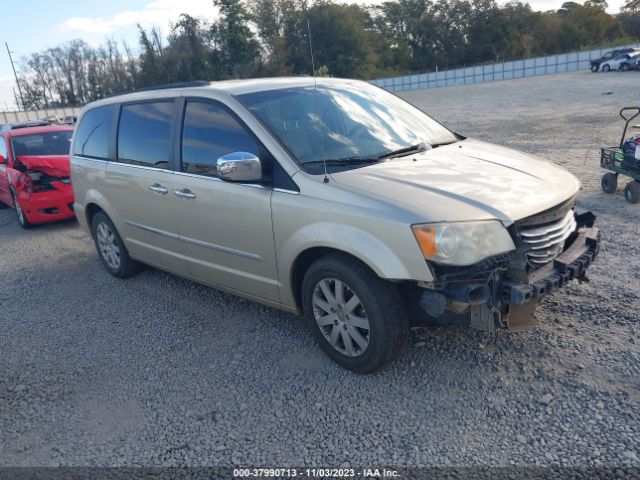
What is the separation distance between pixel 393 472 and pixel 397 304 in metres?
0.96

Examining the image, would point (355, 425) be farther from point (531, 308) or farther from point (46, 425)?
point (46, 425)

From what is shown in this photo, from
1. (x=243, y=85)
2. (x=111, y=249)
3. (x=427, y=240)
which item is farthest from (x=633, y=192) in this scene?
(x=111, y=249)

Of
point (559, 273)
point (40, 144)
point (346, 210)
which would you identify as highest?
point (40, 144)

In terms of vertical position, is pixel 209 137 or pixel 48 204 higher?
pixel 209 137

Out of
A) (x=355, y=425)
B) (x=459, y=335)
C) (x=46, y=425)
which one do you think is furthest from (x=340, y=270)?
(x=46, y=425)

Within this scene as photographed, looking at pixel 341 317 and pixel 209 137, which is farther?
pixel 209 137

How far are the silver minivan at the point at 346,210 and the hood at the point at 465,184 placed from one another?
1 cm

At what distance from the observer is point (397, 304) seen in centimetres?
330

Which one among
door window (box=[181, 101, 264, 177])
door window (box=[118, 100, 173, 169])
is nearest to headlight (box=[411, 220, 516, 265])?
door window (box=[181, 101, 264, 177])

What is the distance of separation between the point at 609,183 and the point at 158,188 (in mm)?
6040

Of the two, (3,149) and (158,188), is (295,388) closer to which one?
(158,188)

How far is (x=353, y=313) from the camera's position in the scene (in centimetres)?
348

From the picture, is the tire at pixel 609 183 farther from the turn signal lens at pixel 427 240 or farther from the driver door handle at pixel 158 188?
the driver door handle at pixel 158 188

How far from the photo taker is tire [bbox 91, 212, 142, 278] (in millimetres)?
5773
